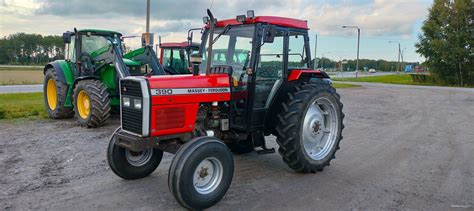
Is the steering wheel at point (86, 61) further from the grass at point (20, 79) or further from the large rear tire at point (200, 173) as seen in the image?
the grass at point (20, 79)

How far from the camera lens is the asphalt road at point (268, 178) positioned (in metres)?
4.62

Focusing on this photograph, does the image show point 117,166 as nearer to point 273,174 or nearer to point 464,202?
point 273,174

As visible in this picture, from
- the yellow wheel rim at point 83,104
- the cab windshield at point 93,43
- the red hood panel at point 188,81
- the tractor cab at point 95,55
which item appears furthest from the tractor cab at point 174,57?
the red hood panel at point 188,81

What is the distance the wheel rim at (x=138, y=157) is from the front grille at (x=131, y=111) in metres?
0.62

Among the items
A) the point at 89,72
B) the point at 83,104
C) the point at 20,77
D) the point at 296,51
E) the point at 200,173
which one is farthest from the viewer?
the point at 20,77

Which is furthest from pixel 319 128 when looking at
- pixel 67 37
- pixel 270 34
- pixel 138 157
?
pixel 67 37

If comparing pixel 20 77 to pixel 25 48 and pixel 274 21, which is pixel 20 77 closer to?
pixel 274 21

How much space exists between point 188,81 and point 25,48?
2518 inches

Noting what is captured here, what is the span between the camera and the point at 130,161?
529cm

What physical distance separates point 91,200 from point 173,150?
3.50 feet

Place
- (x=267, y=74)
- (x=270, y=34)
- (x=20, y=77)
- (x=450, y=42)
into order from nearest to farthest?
(x=270, y=34) < (x=267, y=74) < (x=20, y=77) < (x=450, y=42)

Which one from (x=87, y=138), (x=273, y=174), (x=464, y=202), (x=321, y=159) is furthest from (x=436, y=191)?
(x=87, y=138)

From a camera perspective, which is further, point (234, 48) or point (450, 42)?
point (450, 42)

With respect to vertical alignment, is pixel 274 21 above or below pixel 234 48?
above
